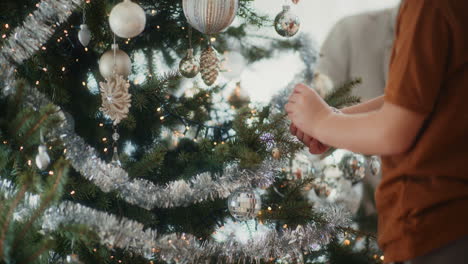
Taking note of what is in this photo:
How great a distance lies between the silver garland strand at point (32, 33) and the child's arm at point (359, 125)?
410 millimetres

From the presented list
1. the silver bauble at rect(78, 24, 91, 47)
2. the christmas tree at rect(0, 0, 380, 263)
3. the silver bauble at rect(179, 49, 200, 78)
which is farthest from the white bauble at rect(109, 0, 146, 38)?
the silver bauble at rect(179, 49, 200, 78)

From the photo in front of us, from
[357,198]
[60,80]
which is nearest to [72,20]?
[60,80]

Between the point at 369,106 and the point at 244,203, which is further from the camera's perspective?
the point at 244,203

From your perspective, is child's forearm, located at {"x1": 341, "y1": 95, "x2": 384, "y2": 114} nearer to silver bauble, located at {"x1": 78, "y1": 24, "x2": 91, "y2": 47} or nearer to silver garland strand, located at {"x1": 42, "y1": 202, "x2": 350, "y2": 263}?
silver garland strand, located at {"x1": 42, "y1": 202, "x2": 350, "y2": 263}

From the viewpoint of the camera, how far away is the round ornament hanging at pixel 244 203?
3.81 ft

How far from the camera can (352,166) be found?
171cm

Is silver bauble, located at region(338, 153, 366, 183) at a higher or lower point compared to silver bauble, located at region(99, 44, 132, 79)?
higher

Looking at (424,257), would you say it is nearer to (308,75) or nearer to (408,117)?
(408,117)

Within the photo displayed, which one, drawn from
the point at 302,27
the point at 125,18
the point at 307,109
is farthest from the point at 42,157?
the point at 302,27

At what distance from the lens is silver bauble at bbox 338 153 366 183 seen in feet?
5.61

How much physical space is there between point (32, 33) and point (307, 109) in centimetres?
46

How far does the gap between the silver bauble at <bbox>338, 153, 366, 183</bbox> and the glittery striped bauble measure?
2.25ft

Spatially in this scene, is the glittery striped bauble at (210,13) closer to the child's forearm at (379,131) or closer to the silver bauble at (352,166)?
the child's forearm at (379,131)

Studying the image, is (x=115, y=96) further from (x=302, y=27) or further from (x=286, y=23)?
(x=302, y=27)
